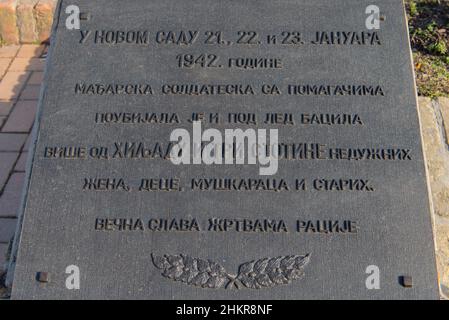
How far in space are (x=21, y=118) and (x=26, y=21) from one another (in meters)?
1.11

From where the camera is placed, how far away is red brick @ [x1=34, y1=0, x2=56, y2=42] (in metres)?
4.68

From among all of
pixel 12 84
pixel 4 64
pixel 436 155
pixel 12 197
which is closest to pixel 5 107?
pixel 12 84

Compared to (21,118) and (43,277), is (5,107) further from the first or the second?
(43,277)

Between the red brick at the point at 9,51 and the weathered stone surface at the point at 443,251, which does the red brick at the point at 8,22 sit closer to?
the red brick at the point at 9,51

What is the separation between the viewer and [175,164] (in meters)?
2.62

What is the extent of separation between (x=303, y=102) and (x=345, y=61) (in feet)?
0.99

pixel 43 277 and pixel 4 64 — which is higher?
pixel 4 64

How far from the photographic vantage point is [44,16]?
15.5 ft

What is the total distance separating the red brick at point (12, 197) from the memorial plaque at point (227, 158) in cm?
82

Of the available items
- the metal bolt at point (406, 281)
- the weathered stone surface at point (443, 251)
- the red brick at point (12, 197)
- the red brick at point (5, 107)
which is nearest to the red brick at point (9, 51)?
the red brick at point (5, 107)

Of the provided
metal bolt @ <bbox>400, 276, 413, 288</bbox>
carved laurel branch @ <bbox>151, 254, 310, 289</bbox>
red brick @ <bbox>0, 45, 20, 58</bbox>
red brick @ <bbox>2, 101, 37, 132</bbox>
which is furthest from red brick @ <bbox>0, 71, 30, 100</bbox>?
metal bolt @ <bbox>400, 276, 413, 288</bbox>

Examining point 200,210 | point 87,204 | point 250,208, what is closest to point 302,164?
point 250,208

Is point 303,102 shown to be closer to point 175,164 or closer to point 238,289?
point 175,164

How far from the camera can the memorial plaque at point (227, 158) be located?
2.42 meters
